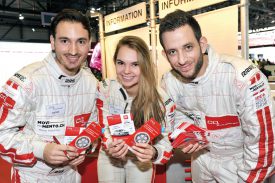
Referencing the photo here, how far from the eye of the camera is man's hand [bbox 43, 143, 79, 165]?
1.59 meters

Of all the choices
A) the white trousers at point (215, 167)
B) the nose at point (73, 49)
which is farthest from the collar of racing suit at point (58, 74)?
the white trousers at point (215, 167)

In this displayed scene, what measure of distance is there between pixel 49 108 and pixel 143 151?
67 cm

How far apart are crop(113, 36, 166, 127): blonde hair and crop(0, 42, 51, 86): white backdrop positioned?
5.17 meters

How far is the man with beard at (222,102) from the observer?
1.59 meters

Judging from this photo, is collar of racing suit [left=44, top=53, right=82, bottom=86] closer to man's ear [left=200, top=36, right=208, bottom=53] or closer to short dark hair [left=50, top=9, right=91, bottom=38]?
short dark hair [left=50, top=9, right=91, bottom=38]

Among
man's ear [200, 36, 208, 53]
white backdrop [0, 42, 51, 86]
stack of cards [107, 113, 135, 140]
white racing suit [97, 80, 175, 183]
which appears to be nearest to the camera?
stack of cards [107, 113, 135, 140]

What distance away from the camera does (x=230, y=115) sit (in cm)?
174

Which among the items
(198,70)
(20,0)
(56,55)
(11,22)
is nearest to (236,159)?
(198,70)

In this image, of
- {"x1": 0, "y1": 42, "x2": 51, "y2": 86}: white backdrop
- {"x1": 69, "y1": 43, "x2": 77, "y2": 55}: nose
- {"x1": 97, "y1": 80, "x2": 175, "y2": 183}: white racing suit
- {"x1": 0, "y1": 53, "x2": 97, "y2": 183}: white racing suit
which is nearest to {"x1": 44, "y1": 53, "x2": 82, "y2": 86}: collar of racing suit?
{"x1": 0, "y1": 53, "x2": 97, "y2": 183}: white racing suit

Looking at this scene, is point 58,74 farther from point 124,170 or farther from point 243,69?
point 243,69

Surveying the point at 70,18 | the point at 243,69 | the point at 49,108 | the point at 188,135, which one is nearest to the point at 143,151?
the point at 188,135

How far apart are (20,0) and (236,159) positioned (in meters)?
18.4

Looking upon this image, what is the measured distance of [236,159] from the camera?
1.81 m

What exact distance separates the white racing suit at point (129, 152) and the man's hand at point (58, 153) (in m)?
0.34
